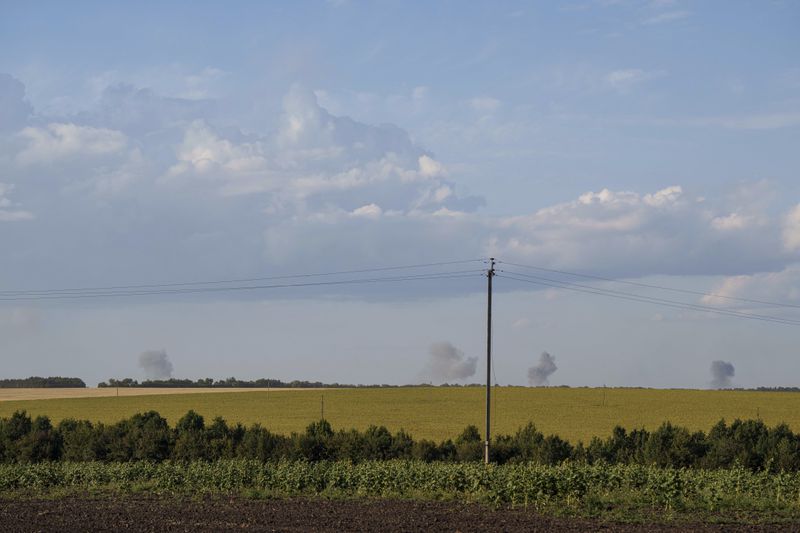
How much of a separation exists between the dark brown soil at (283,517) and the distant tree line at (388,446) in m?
13.2

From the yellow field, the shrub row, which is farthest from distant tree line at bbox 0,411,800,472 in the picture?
the yellow field

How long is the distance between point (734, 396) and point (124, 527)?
88935 millimetres

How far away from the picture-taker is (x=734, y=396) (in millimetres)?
99312

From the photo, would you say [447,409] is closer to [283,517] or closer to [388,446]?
[388,446]

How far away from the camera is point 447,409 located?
77938 millimetres

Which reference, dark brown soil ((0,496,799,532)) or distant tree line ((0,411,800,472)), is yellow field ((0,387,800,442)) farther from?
dark brown soil ((0,496,799,532))

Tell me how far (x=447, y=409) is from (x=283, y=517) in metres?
55.2

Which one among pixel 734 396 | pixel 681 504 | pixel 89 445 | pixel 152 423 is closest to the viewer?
pixel 681 504

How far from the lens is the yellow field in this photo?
6375 cm

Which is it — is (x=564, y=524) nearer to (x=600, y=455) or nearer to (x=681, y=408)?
(x=600, y=455)

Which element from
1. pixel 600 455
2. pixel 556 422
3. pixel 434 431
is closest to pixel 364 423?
pixel 434 431

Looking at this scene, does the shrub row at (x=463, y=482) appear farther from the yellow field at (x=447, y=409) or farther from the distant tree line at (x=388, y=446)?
the yellow field at (x=447, y=409)

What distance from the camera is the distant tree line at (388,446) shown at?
39062mm

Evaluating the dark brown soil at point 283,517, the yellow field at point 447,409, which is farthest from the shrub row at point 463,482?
the yellow field at point 447,409
